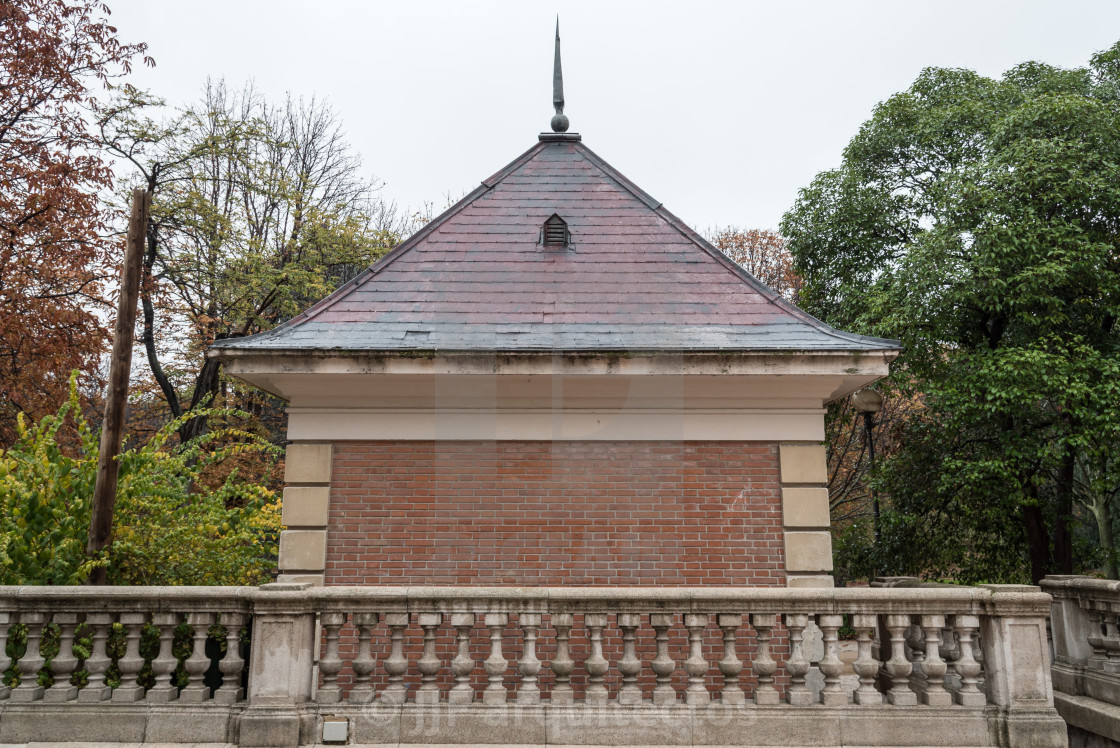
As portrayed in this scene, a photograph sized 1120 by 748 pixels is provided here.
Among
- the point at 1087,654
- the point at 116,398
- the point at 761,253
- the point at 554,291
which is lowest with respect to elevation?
the point at 1087,654

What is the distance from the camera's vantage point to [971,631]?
5.70 metres

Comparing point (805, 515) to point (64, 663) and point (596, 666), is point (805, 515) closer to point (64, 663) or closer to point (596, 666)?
point (596, 666)

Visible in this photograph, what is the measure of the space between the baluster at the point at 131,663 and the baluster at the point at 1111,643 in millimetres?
8493

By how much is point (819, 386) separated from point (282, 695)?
5.73 metres

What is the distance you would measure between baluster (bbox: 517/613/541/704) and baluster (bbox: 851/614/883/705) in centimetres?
238

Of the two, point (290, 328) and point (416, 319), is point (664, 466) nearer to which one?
point (416, 319)

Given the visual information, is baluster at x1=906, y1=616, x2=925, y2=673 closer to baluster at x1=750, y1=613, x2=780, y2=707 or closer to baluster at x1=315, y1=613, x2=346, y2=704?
baluster at x1=750, y1=613, x2=780, y2=707

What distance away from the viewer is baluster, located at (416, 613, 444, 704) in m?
5.52

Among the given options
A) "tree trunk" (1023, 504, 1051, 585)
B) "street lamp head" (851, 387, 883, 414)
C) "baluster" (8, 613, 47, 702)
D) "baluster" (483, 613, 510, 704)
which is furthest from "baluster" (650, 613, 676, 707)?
"tree trunk" (1023, 504, 1051, 585)

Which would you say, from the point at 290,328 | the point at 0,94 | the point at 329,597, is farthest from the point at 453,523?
the point at 0,94

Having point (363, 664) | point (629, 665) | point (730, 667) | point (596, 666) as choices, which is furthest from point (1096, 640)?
point (363, 664)

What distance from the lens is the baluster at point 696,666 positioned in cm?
554

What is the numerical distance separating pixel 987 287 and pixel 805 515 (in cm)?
854

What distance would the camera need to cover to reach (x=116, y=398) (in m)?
6.92
